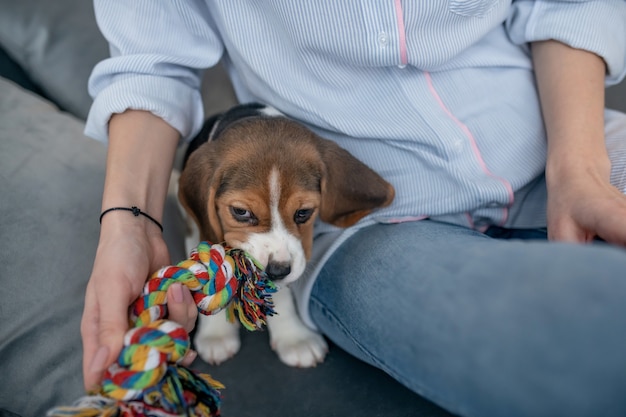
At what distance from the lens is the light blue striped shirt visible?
1444mm

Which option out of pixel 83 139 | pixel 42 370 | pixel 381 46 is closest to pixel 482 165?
pixel 381 46

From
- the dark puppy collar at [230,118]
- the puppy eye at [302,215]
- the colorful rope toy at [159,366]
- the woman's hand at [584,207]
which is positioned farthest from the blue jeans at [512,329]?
the dark puppy collar at [230,118]

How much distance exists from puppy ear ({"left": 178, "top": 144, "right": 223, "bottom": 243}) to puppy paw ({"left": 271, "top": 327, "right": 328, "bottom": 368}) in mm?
362

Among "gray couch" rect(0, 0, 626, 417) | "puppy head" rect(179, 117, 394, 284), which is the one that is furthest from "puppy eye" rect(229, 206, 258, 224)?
"gray couch" rect(0, 0, 626, 417)

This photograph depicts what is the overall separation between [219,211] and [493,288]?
0.94 m

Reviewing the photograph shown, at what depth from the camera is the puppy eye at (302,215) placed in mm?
1637

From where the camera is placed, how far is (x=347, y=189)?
5.24ft

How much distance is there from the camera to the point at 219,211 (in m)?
1.63

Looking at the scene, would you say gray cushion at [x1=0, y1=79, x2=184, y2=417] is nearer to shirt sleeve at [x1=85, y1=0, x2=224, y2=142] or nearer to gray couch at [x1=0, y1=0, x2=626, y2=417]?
gray couch at [x1=0, y1=0, x2=626, y2=417]

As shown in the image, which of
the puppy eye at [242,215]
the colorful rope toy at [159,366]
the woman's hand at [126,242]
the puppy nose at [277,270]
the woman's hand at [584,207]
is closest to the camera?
the colorful rope toy at [159,366]

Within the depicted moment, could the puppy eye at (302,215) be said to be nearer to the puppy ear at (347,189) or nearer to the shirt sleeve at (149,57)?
the puppy ear at (347,189)

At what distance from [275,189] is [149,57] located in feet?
1.74

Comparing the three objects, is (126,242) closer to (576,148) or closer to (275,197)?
(275,197)

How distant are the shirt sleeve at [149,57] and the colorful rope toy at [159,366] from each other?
0.57 metres
